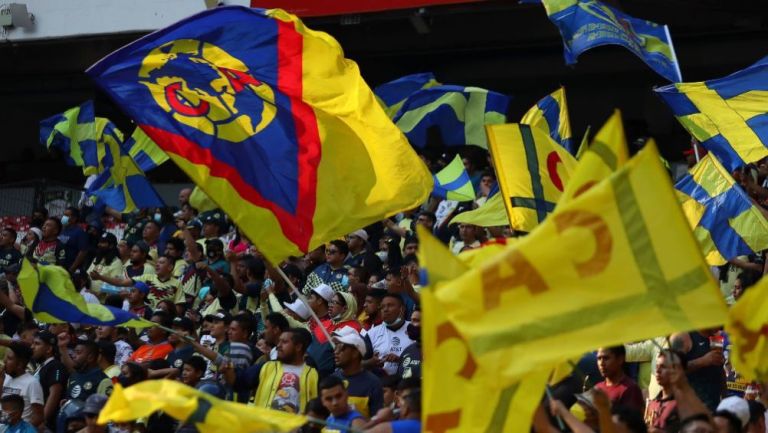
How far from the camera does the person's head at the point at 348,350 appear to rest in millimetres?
8794

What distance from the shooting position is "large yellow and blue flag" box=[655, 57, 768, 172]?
9703 millimetres

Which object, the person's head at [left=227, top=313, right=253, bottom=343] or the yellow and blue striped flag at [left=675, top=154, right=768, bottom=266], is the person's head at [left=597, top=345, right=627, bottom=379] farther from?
the person's head at [left=227, top=313, right=253, bottom=343]

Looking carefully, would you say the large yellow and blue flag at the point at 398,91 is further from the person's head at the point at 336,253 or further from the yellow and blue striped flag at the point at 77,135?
the yellow and blue striped flag at the point at 77,135

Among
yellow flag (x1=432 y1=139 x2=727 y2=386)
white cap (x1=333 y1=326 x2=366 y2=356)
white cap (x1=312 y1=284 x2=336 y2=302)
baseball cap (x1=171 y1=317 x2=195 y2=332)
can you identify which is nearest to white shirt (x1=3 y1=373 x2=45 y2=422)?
baseball cap (x1=171 y1=317 x2=195 y2=332)

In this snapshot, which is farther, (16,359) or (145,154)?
(145,154)

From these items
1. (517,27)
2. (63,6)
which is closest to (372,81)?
(517,27)

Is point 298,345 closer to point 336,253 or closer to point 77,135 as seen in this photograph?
point 336,253

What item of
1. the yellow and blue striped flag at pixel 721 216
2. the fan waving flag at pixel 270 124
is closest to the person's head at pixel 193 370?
the fan waving flag at pixel 270 124

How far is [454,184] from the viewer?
13.2 metres

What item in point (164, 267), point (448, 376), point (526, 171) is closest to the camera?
point (448, 376)

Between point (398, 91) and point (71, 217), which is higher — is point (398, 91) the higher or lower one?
the higher one

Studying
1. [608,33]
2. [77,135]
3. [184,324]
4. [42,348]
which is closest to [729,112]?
[608,33]

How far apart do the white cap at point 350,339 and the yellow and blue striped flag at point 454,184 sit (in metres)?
4.03

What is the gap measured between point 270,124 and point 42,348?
3625 mm
